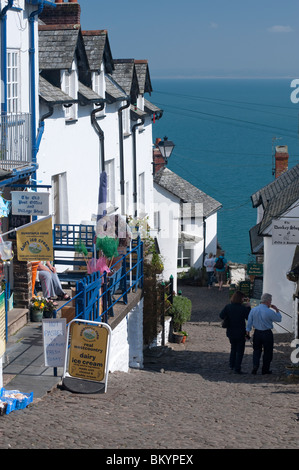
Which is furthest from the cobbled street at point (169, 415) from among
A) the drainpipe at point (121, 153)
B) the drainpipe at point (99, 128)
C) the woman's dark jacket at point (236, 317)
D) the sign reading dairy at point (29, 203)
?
the drainpipe at point (121, 153)

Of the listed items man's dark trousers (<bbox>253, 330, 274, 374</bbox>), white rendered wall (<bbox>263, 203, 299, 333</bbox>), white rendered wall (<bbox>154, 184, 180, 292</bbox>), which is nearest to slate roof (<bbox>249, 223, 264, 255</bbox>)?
white rendered wall (<bbox>263, 203, 299, 333</bbox>)

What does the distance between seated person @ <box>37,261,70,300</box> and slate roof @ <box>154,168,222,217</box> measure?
76.4 ft

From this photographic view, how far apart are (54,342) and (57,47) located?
10.0m

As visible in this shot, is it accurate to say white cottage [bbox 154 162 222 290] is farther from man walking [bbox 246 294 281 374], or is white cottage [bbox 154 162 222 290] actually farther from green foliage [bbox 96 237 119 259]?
man walking [bbox 246 294 281 374]

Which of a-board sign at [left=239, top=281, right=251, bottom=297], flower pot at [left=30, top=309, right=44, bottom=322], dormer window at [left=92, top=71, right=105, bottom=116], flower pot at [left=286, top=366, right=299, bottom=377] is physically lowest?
a-board sign at [left=239, top=281, right=251, bottom=297]

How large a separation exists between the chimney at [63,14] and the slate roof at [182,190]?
59.1 feet

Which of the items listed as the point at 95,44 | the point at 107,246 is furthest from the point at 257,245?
the point at 107,246

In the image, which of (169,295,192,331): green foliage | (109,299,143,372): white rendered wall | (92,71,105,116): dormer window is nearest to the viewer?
(109,299,143,372): white rendered wall

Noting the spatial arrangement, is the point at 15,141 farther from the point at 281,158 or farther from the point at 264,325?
the point at 281,158

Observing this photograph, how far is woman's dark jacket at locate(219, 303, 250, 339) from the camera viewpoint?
45.3ft

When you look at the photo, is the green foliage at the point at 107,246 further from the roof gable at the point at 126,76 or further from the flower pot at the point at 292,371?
the roof gable at the point at 126,76

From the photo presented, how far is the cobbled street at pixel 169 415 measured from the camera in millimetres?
8383
